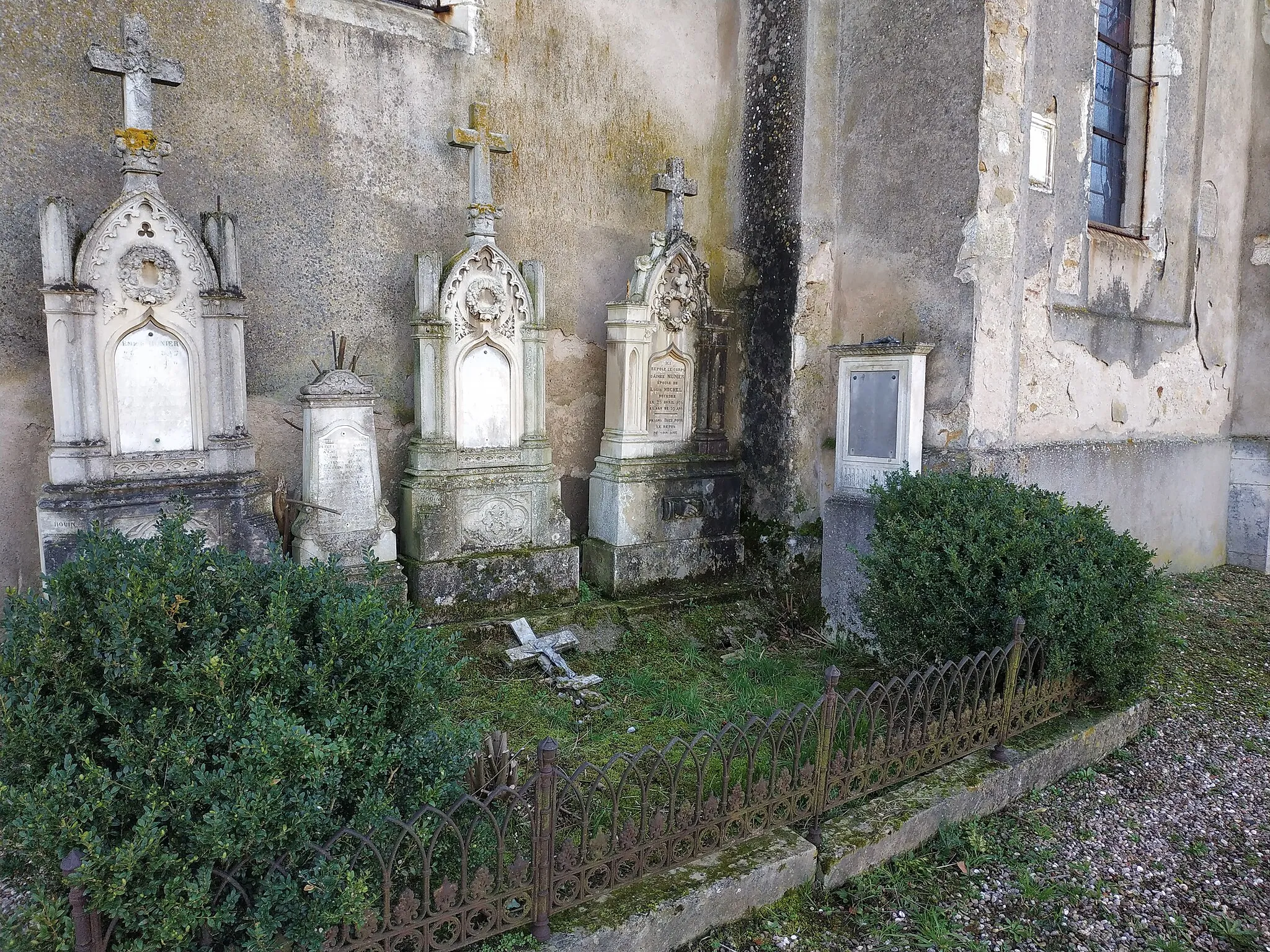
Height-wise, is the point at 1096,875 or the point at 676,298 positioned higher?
the point at 676,298

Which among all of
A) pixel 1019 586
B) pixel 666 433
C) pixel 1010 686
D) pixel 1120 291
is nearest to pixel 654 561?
pixel 666 433

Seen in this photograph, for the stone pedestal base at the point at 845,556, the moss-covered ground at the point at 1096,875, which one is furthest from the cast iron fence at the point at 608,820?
the stone pedestal base at the point at 845,556

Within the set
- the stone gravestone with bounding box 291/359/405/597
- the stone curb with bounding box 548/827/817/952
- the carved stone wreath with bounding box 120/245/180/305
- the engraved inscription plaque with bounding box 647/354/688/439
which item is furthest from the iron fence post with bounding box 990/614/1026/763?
the carved stone wreath with bounding box 120/245/180/305

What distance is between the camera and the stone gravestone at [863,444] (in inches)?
225

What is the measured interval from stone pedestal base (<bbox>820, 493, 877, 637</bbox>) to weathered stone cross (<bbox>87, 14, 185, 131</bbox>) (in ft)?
16.0

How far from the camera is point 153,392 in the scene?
4715mm

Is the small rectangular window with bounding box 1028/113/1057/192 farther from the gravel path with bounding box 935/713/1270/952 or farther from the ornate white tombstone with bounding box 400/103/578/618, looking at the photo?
the gravel path with bounding box 935/713/1270/952

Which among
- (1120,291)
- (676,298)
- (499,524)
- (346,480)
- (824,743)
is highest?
(1120,291)

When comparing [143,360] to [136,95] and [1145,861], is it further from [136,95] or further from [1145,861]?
[1145,861]

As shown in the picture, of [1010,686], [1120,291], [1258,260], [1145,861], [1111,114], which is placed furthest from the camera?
[1258,260]

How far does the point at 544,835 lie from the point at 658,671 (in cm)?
304

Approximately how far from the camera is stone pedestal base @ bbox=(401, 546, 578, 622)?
5.54 metres

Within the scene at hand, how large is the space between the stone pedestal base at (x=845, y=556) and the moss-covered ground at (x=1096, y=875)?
195 cm

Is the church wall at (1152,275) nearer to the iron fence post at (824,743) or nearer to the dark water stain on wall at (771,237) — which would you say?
the dark water stain on wall at (771,237)
